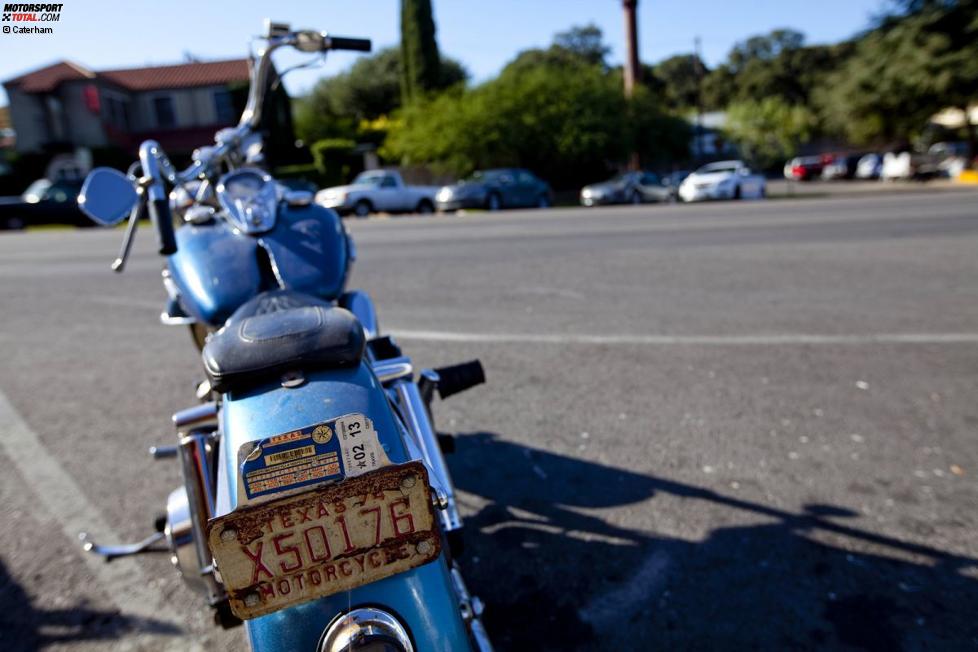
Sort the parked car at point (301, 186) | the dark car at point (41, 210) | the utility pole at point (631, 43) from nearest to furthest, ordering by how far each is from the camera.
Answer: the parked car at point (301, 186) → the dark car at point (41, 210) → the utility pole at point (631, 43)

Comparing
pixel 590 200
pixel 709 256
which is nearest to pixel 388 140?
pixel 590 200

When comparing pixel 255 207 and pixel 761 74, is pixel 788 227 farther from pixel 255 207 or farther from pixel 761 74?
pixel 761 74

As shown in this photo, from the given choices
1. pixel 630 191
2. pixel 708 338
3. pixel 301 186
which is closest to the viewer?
pixel 301 186

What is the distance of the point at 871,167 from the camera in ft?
135

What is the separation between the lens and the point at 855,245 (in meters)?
10.3

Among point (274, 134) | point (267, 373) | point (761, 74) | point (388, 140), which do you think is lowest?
point (267, 373)

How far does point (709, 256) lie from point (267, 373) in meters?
8.74

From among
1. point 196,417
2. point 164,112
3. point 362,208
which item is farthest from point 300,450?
point 164,112

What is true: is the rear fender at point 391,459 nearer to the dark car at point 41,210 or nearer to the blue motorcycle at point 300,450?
the blue motorcycle at point 300,450

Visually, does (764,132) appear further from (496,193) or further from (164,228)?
(164,228)

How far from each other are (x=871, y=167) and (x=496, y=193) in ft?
87.0

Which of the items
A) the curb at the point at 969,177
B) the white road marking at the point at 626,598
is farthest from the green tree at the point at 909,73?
the white road marking at the point at 626,598

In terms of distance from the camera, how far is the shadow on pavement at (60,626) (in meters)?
2.52

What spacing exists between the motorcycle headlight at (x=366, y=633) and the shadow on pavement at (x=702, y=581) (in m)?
1.02
